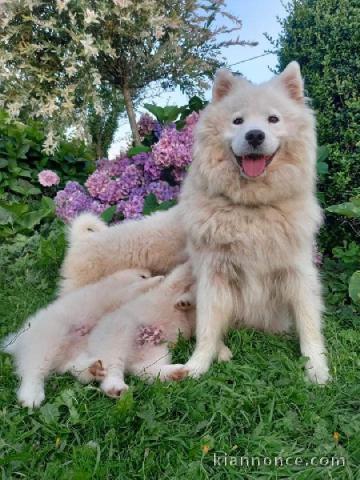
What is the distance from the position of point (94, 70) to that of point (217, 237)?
327 centimetres

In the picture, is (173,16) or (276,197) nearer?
(276,197)

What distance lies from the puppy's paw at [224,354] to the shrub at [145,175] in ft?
6.07

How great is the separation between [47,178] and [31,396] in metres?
3.41

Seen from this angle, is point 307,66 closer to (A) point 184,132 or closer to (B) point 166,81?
(A) point 184,132

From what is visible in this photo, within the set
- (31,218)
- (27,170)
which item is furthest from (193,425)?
(27,170)

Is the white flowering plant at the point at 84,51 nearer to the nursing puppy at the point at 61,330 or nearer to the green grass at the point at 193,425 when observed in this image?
the nursing puppy at the point at 61,330

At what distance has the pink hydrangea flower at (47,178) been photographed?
5.19 meters

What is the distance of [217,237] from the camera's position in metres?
2.48

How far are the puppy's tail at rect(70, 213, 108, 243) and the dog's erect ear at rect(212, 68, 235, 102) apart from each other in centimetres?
139

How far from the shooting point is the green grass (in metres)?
1.72

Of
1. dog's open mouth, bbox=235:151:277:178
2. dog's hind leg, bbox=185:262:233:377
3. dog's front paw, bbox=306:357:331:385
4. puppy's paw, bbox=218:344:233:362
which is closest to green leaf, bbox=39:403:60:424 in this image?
dog's hind leg, bbox=185:262:233:377

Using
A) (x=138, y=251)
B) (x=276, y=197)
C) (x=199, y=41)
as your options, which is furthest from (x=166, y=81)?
(x=276, y=197)

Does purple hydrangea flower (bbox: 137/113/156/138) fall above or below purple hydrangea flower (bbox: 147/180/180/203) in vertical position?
above

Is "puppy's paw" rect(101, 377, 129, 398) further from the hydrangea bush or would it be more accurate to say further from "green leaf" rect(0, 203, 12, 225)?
"green leaf" rect(0, 203, 12, 225)
